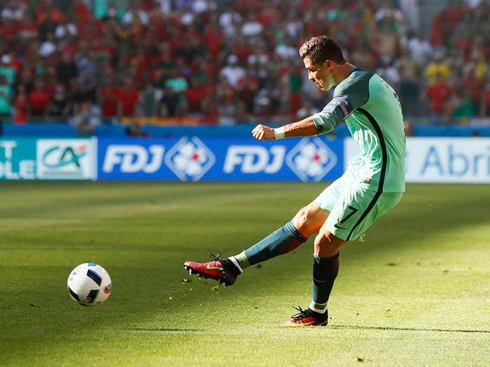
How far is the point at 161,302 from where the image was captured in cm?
805

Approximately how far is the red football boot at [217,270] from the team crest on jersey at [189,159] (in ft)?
56.3

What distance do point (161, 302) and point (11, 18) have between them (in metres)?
22.8

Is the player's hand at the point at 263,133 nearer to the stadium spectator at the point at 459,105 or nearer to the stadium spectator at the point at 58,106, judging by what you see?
the stadium spectator at the point at 459,105

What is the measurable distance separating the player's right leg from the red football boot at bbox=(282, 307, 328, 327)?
0.54m

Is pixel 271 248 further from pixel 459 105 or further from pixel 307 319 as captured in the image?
pixel 459 105

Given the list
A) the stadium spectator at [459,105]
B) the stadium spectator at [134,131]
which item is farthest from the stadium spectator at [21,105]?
the stadium spectator at [459,105]

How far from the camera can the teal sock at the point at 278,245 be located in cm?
740

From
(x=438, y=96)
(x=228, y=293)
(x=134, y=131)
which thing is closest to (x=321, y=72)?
(x=228, y=293)

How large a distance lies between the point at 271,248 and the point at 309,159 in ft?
55.6

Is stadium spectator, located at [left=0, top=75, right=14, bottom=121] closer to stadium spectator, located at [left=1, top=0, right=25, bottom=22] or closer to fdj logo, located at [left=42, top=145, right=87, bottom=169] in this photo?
fdj logo, located at [left=42, top=145, right=87, bottom=169]

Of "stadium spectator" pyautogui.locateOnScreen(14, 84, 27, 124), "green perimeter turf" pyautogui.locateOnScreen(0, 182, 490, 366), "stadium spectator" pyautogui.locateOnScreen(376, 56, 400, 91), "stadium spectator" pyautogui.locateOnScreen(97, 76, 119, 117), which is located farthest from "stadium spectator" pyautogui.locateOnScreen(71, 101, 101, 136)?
"green perimeter turf" pyautogui.locateOnScreen(0, 182, 490, 366)

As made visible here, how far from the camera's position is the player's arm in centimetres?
647

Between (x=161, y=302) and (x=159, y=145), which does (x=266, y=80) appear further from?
(x=161, y=302)

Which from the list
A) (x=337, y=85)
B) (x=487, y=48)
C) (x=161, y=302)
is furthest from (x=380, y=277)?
(x=487, y=48)
